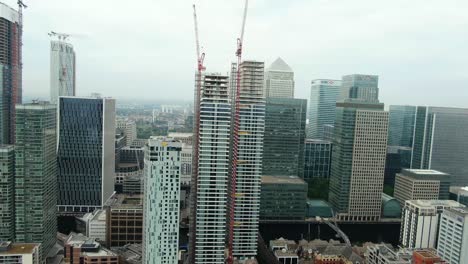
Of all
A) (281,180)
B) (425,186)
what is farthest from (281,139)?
(425,186)

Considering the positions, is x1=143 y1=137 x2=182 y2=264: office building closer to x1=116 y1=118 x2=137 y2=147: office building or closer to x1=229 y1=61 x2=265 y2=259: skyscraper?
x1=229 y1=61 x2=265 y2=259: skyscraper

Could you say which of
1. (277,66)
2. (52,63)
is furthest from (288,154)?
(52,63)

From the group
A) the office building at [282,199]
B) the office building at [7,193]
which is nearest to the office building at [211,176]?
the office building at [7,193]

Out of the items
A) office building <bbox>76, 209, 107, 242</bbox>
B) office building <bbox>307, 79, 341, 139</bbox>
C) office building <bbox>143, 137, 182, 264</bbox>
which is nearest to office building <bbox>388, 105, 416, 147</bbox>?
office building <bbox>307, 79, 341, 139</bbox>

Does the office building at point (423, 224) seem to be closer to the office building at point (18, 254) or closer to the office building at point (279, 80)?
the office building at point (279, 80)

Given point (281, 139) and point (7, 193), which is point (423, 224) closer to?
point (281, 139)

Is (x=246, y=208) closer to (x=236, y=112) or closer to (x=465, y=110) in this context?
(x=236, y=112)

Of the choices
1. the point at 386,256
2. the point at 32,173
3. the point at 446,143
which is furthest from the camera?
the point at 446,143
